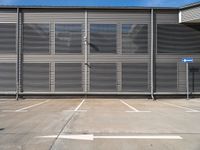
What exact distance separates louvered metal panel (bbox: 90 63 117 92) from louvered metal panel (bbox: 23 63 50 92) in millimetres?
3865

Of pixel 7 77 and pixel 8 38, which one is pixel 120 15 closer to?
pixel 8 38

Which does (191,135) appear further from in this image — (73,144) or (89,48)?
(89,48)

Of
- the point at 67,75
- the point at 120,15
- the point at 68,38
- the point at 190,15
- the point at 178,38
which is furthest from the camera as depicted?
the point at 120,15

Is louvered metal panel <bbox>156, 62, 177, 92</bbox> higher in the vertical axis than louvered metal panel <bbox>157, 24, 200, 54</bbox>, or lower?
lower

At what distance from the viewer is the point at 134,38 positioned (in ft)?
97.3

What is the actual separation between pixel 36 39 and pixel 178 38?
1226 cm

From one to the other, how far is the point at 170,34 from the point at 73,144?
75.2ft

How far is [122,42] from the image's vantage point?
29594 millimetres

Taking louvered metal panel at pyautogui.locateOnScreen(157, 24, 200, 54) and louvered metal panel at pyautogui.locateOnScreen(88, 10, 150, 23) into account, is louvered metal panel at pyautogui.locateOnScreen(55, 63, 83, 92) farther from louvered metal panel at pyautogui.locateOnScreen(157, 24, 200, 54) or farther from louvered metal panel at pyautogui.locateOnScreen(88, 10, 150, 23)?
louvered metal panel at pyautogui.locateOnScreen(157, 24, 200, 54)

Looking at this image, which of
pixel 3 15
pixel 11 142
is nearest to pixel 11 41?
pixel 3 15

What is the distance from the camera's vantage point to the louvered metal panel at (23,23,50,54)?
2953 cm

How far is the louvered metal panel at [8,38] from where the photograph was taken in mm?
29562

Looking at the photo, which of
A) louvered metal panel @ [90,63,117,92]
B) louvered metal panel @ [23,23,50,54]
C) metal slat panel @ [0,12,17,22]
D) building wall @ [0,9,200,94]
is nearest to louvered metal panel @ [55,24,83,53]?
building wall @ [0,9,200,94]

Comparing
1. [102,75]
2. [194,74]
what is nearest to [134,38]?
[102,75]
